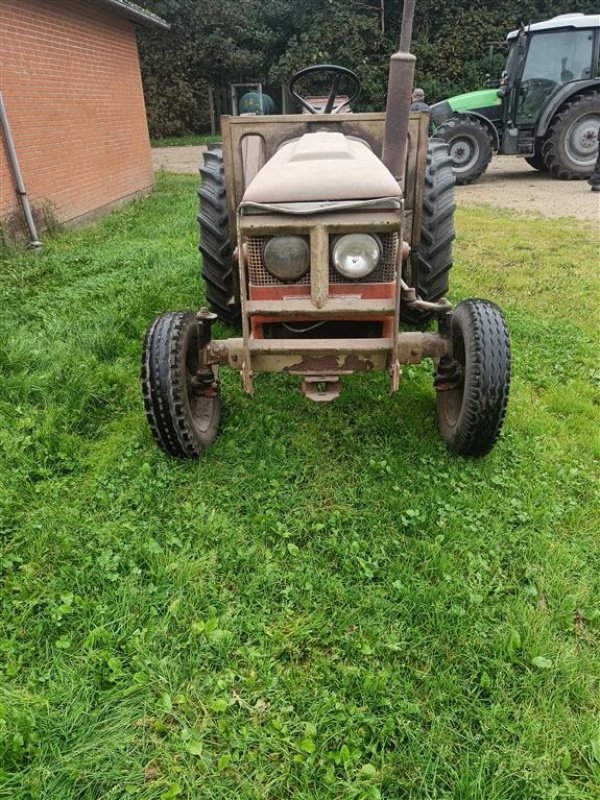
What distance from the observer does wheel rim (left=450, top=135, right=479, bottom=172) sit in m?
10.9

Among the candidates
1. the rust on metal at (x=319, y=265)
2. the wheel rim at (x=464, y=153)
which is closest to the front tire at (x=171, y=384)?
the rust on metal at (x=319, y=265)

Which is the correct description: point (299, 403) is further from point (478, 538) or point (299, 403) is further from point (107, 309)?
point (107, 309)

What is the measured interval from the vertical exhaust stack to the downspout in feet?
17.1

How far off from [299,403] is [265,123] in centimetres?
164

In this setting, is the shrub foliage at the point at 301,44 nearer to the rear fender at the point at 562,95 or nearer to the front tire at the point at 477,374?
the rear fender at the point at 562,95

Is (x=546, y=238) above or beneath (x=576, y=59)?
beneath

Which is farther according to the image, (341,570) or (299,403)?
(299,403)

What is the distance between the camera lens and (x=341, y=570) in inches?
95.2

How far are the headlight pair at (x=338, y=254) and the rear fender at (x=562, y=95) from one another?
9664 millimetres

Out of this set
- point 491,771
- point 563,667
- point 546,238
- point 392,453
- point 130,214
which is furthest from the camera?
point 130,214

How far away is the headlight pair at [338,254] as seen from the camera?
2.48m

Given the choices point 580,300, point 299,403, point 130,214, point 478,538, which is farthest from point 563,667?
point 130,214

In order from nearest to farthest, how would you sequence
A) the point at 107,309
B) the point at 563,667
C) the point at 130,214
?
the point at 563,667, the point at 107,309, the point at 130,214

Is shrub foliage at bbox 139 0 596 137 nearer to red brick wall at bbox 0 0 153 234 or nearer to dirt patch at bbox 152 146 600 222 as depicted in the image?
dirt patch at bbox 152 146 600 222
